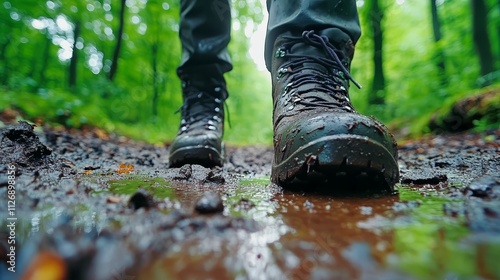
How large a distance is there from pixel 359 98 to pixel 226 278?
10.1 m

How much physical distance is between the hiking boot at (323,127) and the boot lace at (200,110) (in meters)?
0.72

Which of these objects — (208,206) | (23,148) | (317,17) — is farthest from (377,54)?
(208,206)

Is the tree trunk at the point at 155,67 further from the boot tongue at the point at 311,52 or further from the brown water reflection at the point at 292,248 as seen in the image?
the brown water reflection at the point at 292,248

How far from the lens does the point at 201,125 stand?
6.58 ft

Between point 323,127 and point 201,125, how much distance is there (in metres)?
1.17

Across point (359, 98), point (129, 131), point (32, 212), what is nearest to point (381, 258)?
point (32, 212)

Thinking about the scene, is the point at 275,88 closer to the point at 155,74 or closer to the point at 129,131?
the point at 129,131

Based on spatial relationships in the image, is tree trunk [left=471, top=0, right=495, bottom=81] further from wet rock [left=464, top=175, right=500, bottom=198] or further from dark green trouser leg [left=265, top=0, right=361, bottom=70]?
wet rock [left=464, top=175, right=500, bottom=198]

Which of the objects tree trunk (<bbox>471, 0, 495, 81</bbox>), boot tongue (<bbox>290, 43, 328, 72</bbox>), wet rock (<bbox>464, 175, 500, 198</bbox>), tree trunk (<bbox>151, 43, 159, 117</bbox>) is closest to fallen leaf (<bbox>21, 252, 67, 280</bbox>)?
wet rock (<bbox>464, 175, 500, 198</bbox>)

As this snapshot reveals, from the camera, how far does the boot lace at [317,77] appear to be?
4.19 feet

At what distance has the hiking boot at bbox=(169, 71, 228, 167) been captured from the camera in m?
1.78

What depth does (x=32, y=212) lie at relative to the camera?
0.62m

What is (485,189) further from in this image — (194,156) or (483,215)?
(194,156)

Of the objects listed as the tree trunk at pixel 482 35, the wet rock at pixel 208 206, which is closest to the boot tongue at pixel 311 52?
the wet rock at pixel 208 206
